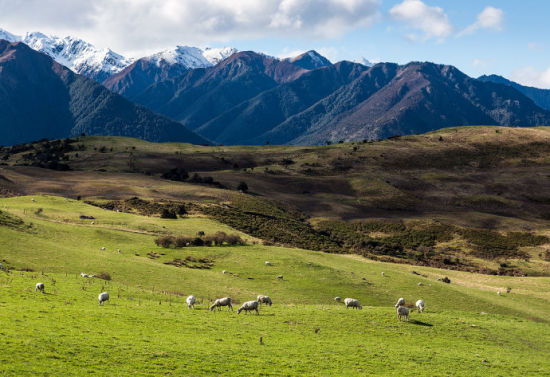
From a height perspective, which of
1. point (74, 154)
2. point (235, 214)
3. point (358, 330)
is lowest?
point (358, 330)

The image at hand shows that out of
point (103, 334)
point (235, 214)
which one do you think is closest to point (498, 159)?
point (235, 214)

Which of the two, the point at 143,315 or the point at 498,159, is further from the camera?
the point at 498,159

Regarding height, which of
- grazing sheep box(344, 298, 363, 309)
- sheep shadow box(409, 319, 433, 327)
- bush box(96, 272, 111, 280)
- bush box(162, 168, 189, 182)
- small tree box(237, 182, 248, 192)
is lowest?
sheep shadow box(409, 319, 433, 327)

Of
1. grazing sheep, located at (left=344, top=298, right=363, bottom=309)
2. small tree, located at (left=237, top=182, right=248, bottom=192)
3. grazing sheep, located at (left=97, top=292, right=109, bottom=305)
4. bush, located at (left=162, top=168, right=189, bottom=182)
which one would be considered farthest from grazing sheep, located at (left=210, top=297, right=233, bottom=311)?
bush, located at (left=162, top=168, right=189, bottom=182)

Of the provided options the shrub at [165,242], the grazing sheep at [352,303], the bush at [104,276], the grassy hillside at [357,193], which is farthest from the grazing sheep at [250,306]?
the grassy hillside at [357,193]

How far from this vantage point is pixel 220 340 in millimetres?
27062

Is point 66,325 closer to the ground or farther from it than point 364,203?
closer to the ground

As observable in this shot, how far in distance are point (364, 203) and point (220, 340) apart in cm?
11137

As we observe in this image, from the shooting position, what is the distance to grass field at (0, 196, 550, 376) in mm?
23094

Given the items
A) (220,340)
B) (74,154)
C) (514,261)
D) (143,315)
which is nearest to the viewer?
(220,340)

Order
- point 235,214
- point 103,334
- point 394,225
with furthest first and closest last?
1. point 394,225
2. point 235,214
3. point 103,334

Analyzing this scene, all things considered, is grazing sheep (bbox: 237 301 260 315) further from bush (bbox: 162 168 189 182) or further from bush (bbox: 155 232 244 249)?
bush (bbox: 162 168 189 182)

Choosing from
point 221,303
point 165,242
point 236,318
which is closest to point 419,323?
point 236,318

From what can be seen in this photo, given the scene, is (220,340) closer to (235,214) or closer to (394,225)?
Answer: (235,214)
